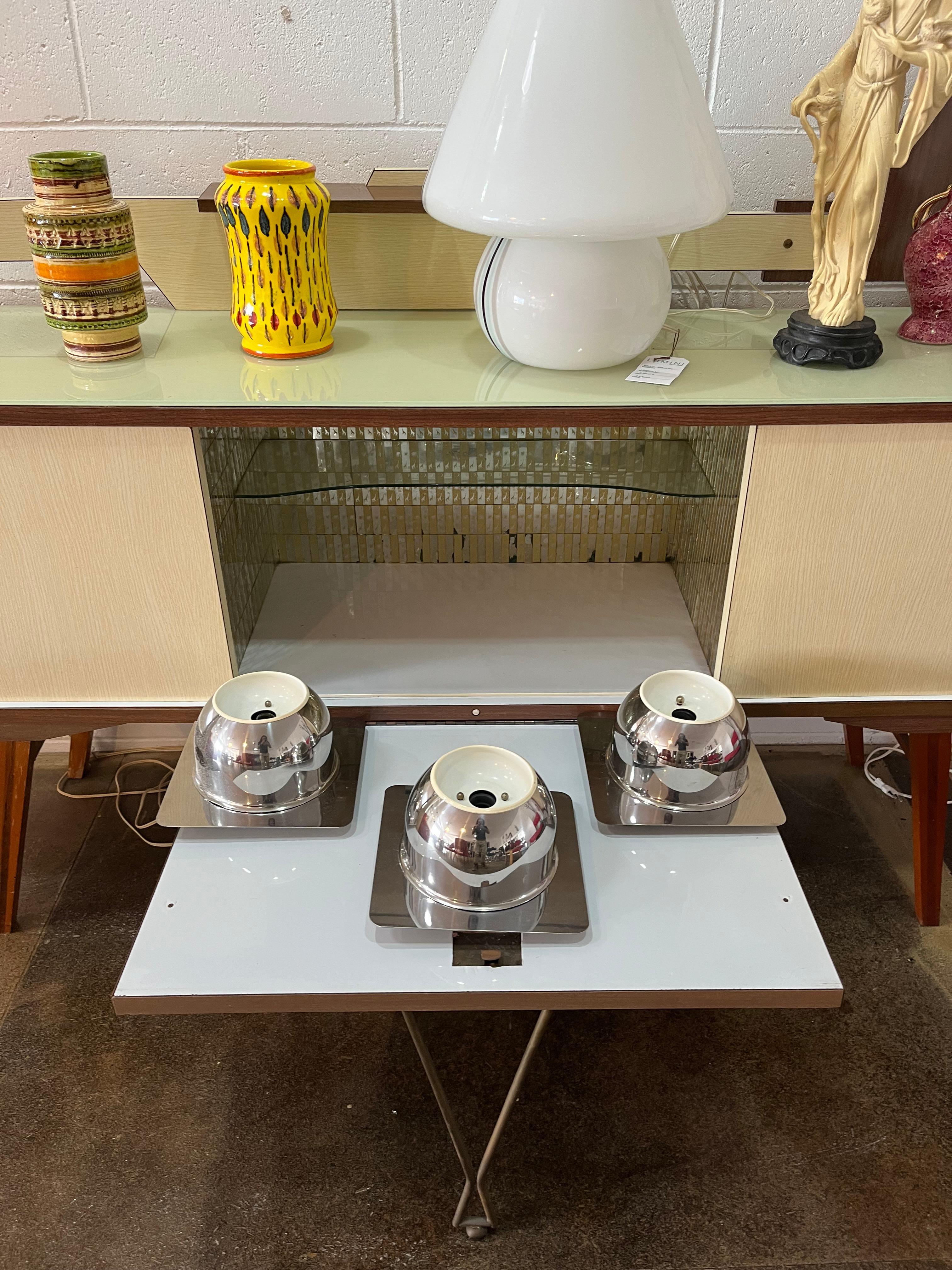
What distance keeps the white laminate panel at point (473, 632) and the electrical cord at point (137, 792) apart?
462 mm

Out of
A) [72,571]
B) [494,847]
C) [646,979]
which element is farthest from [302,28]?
[646,979]

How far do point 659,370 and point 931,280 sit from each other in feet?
1.22

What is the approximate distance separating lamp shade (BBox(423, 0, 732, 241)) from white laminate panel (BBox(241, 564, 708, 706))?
0.56 meters

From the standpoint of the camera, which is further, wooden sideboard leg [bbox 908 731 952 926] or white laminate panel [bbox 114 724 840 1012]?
wooden sideboard leg [bbox 908 731 952 926]

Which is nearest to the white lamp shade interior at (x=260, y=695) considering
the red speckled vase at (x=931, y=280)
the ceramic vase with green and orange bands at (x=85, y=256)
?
the ceramic vase with green and orange bands at (x=85, y=256)

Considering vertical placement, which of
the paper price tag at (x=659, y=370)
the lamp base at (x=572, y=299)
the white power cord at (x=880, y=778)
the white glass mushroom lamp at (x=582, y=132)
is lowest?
the white power cord at (x=880, y=778)

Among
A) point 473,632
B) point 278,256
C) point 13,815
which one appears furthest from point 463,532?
point 13,815

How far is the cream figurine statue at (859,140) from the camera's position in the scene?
0.92 m

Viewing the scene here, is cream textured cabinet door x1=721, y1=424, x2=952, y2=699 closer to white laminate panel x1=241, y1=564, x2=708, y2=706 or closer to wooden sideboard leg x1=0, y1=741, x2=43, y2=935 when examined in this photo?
white laminate panel x1=241, y1=564, x2=708, y2=706

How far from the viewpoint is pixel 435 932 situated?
913 mm

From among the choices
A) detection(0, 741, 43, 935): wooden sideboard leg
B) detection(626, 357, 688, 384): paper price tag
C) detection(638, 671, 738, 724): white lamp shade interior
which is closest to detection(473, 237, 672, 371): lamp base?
detection(626, 357, 688, 384): paper price tag

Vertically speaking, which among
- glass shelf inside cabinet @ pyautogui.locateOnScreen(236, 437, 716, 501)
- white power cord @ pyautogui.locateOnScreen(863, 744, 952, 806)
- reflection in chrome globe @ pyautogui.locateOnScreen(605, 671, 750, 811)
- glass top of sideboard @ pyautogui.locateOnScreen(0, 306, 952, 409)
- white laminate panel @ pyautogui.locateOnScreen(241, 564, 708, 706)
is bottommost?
white power cord @ pyautogui.locateOnScreen(863, 744, 952, 806)

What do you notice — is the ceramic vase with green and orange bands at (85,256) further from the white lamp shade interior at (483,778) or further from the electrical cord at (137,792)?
the electrical cord at (137,792)

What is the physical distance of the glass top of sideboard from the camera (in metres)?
1.01
